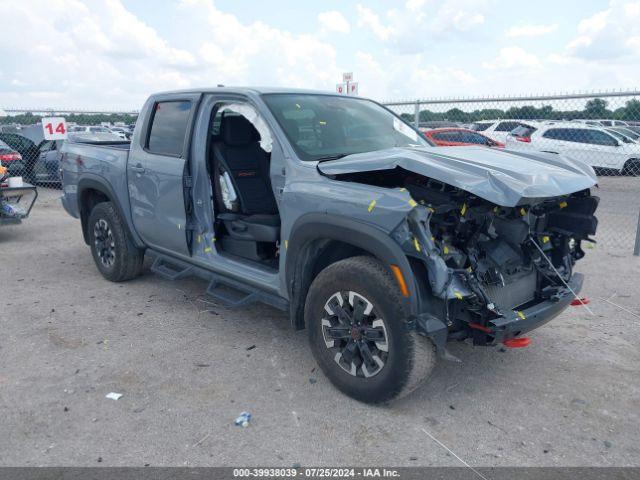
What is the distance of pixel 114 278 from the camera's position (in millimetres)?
5863

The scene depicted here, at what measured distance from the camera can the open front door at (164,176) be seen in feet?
15.2

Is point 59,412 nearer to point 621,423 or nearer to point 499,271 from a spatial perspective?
point 499,271

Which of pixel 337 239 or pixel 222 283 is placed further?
pixel 222 283

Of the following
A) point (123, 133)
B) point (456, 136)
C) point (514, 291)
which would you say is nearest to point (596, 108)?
point (456, 136)

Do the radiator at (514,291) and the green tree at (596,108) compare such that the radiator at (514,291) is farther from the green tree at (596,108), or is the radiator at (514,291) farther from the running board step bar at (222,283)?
the green tree at (596,108)

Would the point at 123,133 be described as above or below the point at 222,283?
above

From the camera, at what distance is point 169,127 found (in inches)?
194

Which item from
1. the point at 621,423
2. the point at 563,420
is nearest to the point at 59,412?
the point at 563,420

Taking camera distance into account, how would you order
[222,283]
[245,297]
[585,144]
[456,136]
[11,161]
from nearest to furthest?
[245,297] → [222,283] → [11,161] → [456,136] → [585,144]

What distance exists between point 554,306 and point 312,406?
1714 millimetres

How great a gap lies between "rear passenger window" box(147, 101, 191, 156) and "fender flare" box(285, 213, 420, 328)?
171cm

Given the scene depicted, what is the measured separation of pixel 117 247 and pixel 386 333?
141 inches

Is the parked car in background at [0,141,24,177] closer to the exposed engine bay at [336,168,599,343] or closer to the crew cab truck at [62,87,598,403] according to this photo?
the crew cab truck at [62,87,598,403]

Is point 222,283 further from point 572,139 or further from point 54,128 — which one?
point 572,139
